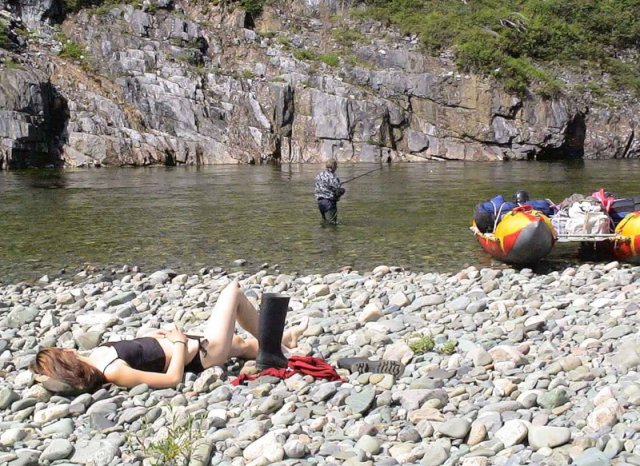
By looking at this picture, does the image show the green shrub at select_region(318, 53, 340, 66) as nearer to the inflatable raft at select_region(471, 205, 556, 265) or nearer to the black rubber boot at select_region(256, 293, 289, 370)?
the inflatable raft at select_region(471, 205, 556, 265)

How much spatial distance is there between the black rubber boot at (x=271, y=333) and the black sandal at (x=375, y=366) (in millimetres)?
586

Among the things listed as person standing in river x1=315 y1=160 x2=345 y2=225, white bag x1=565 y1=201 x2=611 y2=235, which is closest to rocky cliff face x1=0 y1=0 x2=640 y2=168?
person standing in river x1=315 y1=160 x2=345 y2=225

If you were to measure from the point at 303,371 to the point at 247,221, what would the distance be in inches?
493

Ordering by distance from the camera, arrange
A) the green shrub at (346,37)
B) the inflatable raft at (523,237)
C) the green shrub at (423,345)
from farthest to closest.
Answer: the green shrub at (346,37) < the inflatable raft at (523,237) < the green shrub at (423,345)

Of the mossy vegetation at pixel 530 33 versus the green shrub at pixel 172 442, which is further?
the mossy vegetation at pixel 530 33

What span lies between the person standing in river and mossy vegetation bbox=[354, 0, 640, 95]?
39.2m

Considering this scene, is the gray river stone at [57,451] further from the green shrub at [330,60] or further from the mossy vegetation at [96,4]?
the mossy vegetation at [96,4]

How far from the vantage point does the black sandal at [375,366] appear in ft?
20.2

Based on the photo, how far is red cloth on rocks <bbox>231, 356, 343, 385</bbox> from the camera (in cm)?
610

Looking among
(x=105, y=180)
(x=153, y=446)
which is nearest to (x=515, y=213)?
(x=153, y=446)

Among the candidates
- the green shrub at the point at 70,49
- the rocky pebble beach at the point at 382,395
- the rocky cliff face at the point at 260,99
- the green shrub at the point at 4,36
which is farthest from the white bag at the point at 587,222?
the green shrub at the point at 70,49

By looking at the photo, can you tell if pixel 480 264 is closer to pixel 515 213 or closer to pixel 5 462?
pixel 515 213

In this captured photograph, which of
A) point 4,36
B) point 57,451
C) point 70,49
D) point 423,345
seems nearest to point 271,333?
point 423,345

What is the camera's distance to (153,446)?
4.49 meters
